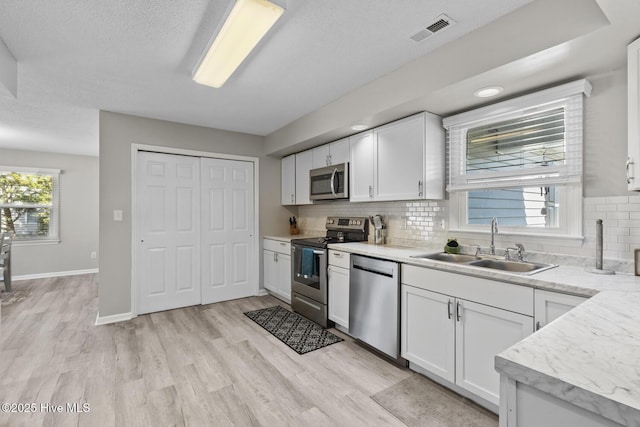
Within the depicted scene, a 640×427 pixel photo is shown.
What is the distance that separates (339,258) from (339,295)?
1.21ft

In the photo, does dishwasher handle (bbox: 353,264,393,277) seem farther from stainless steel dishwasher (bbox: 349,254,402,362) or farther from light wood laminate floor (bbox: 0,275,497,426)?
light wood laminate floor (bbox: 0,275,497,426)

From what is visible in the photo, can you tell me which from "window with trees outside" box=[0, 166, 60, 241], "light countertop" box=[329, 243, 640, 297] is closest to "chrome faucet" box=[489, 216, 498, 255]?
"light countertop" box=[329, 243, 640, 297]

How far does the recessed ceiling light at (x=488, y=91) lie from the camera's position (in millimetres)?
2152

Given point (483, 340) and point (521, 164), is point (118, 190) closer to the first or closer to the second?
point (483, 340)

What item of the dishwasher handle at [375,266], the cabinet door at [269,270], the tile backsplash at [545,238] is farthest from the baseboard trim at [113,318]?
the tile backsplash at [545,238]

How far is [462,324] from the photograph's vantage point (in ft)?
6.51

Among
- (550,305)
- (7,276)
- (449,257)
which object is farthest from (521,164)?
(7,276)

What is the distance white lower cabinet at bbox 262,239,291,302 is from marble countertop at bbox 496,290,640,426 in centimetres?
326

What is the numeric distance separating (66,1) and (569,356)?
272 centimetres

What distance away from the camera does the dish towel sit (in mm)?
3371

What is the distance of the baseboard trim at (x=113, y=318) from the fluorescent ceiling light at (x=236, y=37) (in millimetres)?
2788

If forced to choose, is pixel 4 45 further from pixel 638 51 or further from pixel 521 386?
pixel 638 51

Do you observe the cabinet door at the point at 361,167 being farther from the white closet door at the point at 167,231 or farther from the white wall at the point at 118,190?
the white wall at the point at 118,190

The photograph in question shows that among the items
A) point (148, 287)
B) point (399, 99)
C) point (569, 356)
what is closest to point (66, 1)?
point (399, 99)
